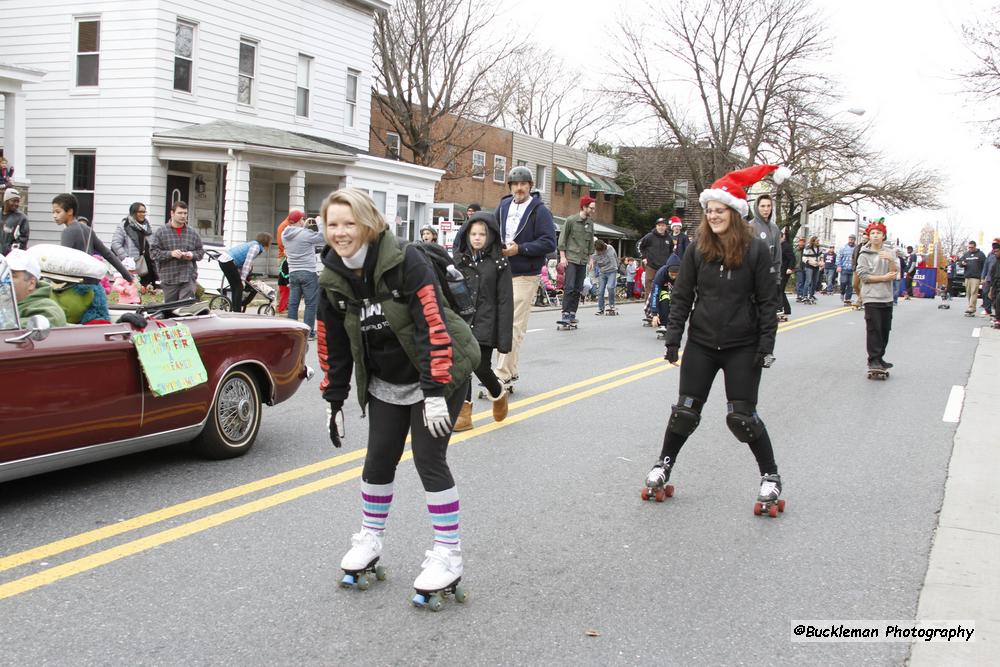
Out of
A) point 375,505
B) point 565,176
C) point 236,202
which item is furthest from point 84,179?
point 565,176

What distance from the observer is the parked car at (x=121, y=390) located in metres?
4.75

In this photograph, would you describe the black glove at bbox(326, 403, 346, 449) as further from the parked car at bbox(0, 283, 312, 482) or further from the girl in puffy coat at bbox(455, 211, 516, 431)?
the girl in puffy coat at bbox(455, 211, 516, 431)

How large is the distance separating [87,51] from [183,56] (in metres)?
2.21

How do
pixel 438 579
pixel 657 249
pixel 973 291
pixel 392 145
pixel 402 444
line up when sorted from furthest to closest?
pixel 392 145 < pixel 973 291 < pixel 657 249 < pixel 402 444 < pixel 438 579

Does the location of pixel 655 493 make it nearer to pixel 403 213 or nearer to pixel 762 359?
pixel 762 359

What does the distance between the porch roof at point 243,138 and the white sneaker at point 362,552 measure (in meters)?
18.3

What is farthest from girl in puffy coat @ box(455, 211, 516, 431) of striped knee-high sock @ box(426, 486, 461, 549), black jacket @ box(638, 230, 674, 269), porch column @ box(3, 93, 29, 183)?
porch column @ box(3, 93, 29, 183)

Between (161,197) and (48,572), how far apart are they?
64.5 ft

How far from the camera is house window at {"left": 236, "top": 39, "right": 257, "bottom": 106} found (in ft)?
79.8

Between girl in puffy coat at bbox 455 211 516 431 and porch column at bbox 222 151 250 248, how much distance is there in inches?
603

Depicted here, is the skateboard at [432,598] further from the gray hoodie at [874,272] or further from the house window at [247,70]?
the house window at [247,70]

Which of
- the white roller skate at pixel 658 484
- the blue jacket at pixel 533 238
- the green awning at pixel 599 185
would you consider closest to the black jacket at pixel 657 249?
the blue jacket at pixel 533 238

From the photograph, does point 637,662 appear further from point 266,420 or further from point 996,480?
point 266,420

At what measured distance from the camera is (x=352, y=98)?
92.5ft
